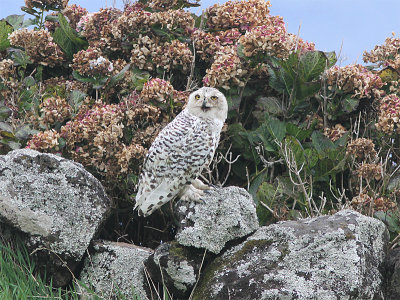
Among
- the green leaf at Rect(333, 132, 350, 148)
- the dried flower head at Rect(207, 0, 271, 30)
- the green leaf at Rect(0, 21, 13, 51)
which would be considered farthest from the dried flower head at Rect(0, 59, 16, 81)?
the green leaf at Rect(333, 132, 350, 148)

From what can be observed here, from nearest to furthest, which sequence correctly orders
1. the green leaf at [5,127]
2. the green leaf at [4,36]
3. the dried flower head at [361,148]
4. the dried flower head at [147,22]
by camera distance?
the dried flower head at [361,148], the green leaf at [5,127], the dried flower head at [147,22], the green leaf at [4,36]

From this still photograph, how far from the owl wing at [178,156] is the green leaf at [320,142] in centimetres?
167

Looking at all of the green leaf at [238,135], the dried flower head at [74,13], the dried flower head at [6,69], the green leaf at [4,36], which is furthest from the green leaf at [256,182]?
the green leaf at [4,36]

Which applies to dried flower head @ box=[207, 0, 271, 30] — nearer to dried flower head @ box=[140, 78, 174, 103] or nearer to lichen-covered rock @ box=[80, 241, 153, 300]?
dried flower head @ box=[140, 78, 174, 103]

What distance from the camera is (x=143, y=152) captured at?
5672 millimetres

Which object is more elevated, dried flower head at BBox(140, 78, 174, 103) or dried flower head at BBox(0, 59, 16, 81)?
dried flower head at BBox(140, 78, 174, 103)

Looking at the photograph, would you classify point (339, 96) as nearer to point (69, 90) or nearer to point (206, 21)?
point (206, 21)

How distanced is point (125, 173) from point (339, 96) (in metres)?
2.57

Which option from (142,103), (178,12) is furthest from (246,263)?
(178,12)

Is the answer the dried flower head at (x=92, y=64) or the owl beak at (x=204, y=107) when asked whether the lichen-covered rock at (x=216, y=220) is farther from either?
the dried flower head at (x=92, y=64)

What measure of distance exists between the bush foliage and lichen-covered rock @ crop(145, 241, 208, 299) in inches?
42.8

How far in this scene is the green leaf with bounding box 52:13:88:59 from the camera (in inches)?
292

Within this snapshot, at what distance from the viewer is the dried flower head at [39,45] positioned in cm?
723

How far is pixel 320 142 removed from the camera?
19.9 feet
